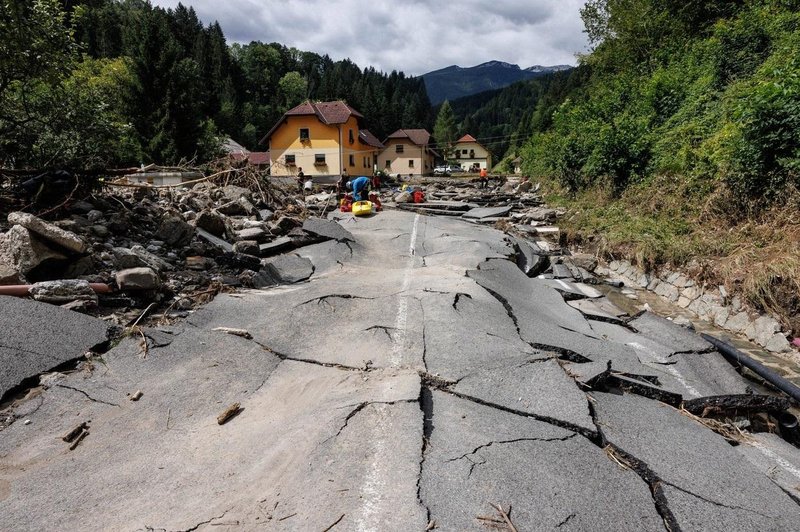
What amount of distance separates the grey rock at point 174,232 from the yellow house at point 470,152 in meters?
75.1

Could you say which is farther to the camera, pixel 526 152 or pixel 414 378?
pixel 526 152

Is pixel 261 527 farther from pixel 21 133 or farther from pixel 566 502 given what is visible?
pixel 21 133

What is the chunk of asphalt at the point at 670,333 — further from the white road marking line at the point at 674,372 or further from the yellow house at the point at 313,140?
the yellow house at the point at 313,140

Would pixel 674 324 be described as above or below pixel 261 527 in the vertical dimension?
below

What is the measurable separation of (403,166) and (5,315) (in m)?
52.9

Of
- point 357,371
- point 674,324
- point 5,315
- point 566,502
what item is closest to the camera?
point 566,502

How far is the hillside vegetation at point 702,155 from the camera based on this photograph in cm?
726

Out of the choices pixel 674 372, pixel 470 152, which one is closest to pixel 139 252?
pixel 674 372

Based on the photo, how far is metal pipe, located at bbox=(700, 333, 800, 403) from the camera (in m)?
4.67

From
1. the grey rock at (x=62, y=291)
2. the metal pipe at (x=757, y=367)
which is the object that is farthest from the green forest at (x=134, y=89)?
the metal pipe at (x=757, y=367)

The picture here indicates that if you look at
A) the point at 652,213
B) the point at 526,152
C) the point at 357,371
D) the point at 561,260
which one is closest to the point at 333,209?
the point at 561,260

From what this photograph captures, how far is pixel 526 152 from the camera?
1345 inches

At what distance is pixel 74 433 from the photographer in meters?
3.01

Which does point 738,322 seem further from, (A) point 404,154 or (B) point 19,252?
(A) point 404,154
